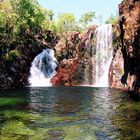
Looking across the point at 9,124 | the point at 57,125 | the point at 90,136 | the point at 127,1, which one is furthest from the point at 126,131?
the point at 127,1

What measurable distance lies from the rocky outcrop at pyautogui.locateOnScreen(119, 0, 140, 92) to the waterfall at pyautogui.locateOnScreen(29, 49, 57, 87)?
25423mm

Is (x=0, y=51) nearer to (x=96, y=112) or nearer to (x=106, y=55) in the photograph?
(x=106, y=55)

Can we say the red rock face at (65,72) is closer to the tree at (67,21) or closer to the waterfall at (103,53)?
the waterfall at (103,53)

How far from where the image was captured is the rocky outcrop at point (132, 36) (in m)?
44.2

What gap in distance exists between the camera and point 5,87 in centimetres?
6109

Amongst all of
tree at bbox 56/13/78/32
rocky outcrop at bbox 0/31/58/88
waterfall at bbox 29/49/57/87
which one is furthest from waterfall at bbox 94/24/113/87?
tree at bbox 56/13/78/32

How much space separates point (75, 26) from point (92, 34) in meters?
43.6

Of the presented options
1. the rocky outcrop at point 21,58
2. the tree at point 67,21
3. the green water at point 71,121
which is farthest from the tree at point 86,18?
the green water at point 71,121

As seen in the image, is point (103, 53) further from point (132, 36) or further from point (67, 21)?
point (67, 21)

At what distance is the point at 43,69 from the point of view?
243ft

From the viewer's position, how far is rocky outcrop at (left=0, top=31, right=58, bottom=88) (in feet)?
207

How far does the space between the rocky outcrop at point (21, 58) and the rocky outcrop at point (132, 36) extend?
2236 cm

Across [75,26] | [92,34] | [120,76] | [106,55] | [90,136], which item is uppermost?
[75,26]

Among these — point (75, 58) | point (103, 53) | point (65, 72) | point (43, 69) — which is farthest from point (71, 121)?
point (43, 69)
